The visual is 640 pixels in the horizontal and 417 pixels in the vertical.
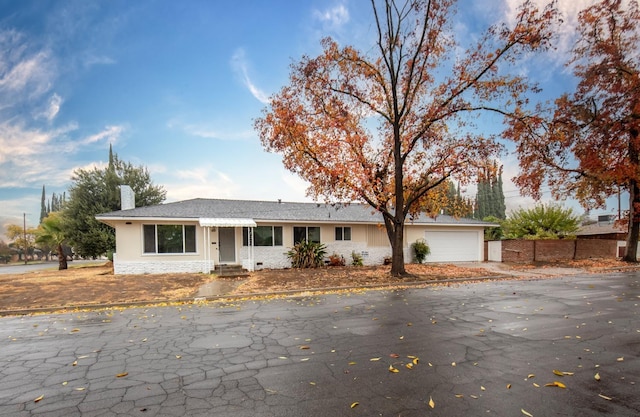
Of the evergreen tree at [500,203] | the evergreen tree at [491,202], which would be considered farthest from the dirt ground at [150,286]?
the evergreen tree at [500,203]

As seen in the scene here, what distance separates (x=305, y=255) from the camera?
59.9 feet

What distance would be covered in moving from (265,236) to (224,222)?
297 cm

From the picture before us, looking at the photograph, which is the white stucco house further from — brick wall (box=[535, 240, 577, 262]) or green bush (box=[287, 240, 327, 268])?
brick wall (box=[535, 240, 577, 262])

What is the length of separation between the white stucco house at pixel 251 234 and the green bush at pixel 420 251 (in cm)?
44

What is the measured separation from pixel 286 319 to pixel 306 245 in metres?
11.5

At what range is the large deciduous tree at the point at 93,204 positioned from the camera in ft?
71.2

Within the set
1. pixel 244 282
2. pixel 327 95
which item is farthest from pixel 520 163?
pixel 244 282

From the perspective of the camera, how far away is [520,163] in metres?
21.3

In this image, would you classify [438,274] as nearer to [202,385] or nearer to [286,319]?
[286,319]

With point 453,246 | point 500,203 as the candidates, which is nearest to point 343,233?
point 453,246

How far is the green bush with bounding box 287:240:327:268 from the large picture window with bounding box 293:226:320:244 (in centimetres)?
58

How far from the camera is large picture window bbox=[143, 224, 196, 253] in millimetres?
16312

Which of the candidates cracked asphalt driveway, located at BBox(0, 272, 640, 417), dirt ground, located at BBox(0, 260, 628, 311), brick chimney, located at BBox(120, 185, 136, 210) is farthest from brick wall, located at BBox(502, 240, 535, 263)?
brick chimney, located at BBox(120, 185, 136, 210)

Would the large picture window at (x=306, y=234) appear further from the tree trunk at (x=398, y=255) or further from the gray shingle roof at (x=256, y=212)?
the tree trunk at (x=398, y=255)
